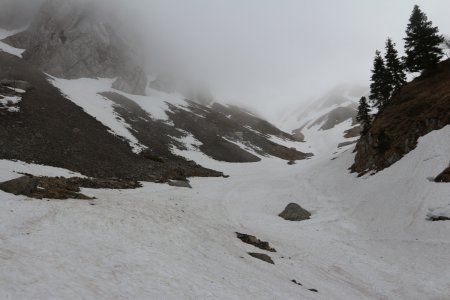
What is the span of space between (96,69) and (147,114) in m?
34.8

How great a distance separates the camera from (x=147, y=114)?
245ft

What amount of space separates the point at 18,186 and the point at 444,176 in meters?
27.2

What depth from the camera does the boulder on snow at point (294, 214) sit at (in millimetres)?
28672

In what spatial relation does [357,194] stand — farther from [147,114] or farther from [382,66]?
[147,114]

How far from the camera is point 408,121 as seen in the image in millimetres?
34438

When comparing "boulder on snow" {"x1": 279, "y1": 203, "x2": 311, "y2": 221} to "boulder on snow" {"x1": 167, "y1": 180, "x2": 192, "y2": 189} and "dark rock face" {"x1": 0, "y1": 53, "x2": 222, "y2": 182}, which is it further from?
"dark rock face" {"x1": 0, "y1": 53, "x2": 222, "y2": 182}

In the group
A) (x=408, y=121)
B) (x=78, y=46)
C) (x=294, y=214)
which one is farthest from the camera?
(x=78, y=46)

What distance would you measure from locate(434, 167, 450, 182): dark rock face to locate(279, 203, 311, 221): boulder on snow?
10100 millimetres

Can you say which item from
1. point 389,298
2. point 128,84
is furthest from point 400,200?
point 128,84

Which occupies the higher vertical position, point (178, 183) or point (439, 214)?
point (439, 214)

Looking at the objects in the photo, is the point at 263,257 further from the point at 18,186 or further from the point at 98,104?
the point at 98,104

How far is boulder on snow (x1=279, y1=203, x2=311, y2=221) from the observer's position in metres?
28.7

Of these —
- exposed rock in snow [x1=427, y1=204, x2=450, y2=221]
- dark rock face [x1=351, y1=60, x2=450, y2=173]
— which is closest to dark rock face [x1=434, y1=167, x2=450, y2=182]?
exposed rock in snow [x1=427, y1=204, x2=450, y2=221]

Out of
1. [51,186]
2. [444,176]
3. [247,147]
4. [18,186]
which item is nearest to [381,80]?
[247,147]
